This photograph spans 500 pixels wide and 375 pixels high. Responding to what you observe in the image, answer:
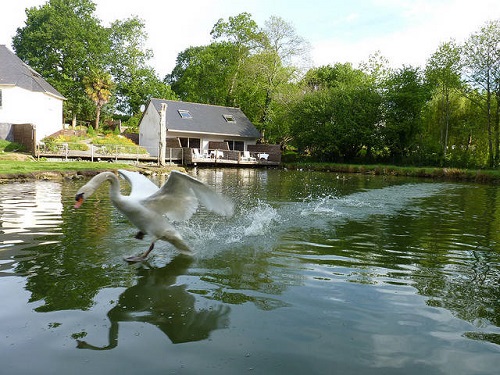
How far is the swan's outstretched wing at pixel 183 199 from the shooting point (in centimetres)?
592

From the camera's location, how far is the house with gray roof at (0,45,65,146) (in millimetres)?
38375

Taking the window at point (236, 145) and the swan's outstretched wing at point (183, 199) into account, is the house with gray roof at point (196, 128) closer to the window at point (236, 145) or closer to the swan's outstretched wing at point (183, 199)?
the window at point (236, 145)

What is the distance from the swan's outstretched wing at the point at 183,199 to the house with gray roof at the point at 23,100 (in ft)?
111

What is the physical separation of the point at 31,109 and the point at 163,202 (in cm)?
4074

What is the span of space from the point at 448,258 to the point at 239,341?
513 cm

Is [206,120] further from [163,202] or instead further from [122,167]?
[163,202]

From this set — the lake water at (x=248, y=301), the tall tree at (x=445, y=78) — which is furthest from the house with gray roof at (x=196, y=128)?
the lake water at (x=248, y=301)

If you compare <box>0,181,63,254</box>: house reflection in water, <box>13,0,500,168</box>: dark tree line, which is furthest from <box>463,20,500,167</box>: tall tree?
<box>0,181,63,254</box>: house reflection in water

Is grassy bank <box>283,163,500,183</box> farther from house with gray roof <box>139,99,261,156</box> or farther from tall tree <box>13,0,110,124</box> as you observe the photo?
tall tree <box>13,0,110,124</box>

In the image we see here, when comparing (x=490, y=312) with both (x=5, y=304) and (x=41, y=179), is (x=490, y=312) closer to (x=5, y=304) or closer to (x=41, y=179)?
(x=5, y=304)

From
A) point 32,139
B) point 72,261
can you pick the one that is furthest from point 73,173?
point 72,261

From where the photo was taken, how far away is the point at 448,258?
7.58m

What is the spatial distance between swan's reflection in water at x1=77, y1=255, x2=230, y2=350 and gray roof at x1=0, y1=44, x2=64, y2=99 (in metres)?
40.3

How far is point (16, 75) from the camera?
1583 inches
